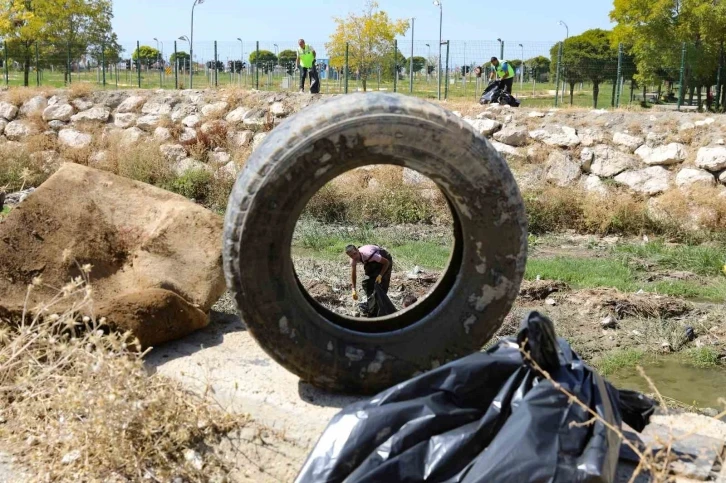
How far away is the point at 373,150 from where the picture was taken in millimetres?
3787

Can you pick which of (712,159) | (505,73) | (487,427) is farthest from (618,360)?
(505,73)

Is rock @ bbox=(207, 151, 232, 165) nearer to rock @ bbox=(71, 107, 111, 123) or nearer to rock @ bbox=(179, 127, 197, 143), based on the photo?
rock @ bbox=(179, 127, 197, 143)

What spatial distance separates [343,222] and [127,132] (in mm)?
9001

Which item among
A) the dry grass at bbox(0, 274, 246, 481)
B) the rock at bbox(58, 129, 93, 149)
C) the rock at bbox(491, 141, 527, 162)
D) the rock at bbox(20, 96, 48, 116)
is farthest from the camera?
the rock at bbox(20, 96, 48, 116)

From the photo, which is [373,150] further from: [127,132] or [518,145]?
[127,132]

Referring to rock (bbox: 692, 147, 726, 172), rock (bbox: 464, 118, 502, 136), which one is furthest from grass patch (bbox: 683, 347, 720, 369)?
rock (bbox: 464, 118, 502, 136)

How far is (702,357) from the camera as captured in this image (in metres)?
7.93

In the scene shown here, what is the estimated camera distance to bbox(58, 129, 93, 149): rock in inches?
803

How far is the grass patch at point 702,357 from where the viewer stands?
7.83 meters

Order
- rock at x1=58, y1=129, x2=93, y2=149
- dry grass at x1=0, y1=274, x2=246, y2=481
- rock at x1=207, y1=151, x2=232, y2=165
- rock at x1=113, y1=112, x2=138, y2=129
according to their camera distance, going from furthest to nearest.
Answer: rock at x1=113, y1=112, x2=138, y2=129
rock at x1=58, y1=129, x2=93, y2=149
rock at x1=207, y1=151, x2=232, y2=165
dry grass at x1=0, y1=274, x2=246, y2=481

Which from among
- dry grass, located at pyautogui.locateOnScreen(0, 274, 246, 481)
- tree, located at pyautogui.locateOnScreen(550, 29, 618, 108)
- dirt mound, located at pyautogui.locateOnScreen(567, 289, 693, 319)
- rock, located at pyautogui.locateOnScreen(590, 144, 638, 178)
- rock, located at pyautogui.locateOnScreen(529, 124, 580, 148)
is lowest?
dirt mound, located at pyautogui.locateOnScreen(567, 289, 693, 319)

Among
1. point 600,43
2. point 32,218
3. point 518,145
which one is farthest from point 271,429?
point 600,43

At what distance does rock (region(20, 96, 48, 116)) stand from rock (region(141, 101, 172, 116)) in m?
2.93

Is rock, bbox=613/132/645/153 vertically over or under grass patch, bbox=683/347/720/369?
over
